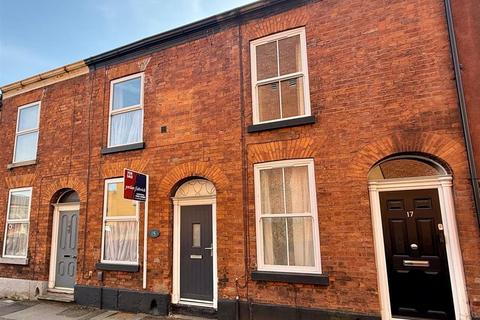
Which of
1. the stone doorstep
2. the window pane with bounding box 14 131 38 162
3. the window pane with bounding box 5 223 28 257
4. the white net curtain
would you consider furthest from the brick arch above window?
the white net curtain

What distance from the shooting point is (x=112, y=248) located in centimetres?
788

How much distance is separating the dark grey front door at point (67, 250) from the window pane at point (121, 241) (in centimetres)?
128

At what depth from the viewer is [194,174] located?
707 cm

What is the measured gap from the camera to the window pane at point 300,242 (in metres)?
5.95

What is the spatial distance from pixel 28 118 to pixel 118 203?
4820 mm

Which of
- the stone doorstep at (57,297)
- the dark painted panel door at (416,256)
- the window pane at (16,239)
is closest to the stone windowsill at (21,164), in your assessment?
the window pane at (16,239)

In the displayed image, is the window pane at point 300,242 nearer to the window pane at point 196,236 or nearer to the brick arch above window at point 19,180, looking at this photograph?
the window pane at point 196,236

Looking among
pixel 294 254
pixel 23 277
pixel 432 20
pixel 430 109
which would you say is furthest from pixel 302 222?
pixel 23 277

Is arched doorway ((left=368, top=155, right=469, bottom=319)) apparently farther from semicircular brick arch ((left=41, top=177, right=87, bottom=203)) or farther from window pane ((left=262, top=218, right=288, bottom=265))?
semicircular brick arch ((left=41, top=177, right=87, bottom=203))

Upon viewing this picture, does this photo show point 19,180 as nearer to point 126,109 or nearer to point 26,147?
point 26,147

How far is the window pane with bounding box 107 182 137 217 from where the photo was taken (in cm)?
783

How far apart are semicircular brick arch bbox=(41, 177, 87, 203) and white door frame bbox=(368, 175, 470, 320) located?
6.82 metres

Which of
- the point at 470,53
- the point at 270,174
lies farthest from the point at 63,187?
the point at 470,53

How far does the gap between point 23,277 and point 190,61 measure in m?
7.34
